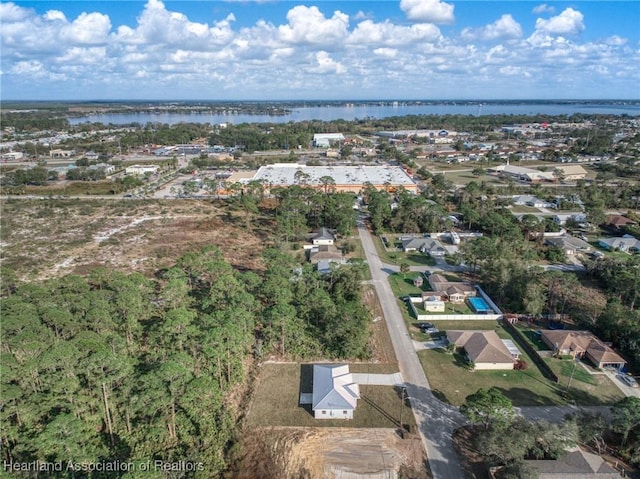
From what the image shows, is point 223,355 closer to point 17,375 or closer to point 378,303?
point 17,375

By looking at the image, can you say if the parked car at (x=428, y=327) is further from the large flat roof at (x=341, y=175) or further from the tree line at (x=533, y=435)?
the large flat roof at (x=341, y=175)

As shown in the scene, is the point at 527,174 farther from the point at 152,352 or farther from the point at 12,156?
the point at 12,156

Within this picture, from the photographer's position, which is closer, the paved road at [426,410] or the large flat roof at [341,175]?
the paved road at [426,410]

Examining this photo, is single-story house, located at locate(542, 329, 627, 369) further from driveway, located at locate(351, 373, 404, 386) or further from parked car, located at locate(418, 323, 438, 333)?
driveway, located at locate(351, 373, 404, 386)

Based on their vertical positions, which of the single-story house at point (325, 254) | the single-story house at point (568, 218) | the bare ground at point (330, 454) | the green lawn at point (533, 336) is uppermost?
the single-story house at point (568, 218)

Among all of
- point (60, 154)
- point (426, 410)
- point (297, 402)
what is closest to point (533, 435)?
point (426, 410)

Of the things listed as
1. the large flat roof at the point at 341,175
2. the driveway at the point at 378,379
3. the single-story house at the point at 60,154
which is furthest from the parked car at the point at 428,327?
the single-story house at the point at 60,154

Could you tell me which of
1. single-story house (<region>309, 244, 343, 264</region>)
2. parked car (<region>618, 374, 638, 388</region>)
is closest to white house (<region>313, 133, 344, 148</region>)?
single-story house (<region>309, 244, 343, 264</region>)
